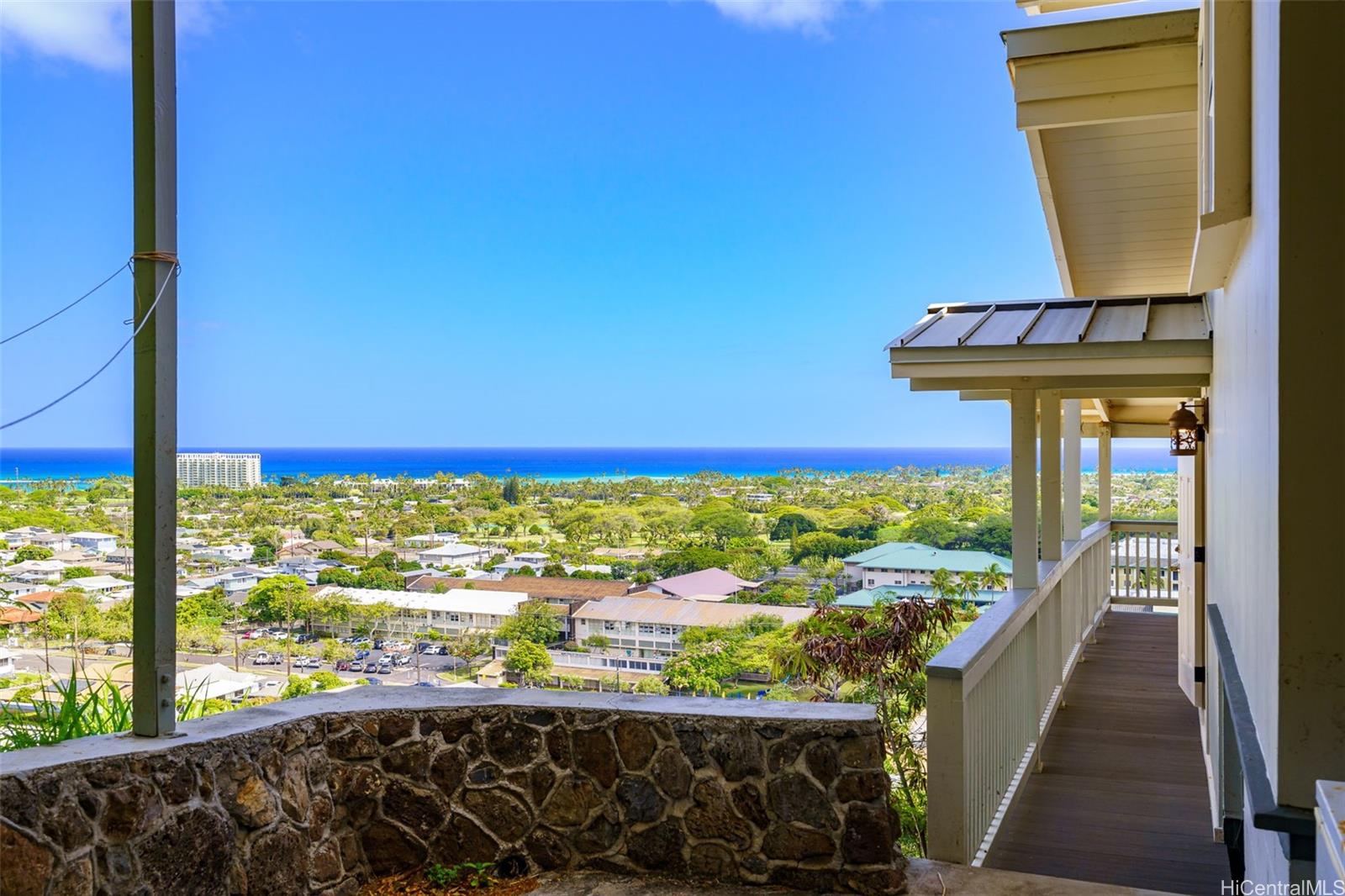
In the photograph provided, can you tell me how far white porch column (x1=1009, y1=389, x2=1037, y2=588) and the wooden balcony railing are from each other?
19.4ft

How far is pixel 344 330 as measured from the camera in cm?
3447

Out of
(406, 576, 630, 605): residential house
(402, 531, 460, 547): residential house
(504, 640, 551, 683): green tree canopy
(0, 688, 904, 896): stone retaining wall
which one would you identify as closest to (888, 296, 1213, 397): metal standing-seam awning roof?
(0, 688, 904, 896): stone retaining wall

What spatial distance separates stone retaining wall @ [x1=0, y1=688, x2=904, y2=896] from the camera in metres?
3.28

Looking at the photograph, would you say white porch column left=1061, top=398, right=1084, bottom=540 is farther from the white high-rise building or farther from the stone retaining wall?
the white high-rise building

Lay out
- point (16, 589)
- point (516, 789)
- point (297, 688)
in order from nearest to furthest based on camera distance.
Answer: point (516, 789) < point (16, 589) < point (297, 688)

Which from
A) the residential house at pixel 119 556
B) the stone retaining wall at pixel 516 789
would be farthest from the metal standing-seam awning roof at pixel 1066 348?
the residential house at pixel 119 556

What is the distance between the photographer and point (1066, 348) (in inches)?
184

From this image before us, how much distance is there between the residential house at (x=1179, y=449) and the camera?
173cm

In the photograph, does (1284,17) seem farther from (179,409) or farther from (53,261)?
(53,261)

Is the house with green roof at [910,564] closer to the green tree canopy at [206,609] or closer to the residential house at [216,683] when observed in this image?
the residential house at [216,683]

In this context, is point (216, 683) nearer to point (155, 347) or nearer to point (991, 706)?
point (155, 347)

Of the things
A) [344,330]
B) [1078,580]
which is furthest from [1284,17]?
[344,330]

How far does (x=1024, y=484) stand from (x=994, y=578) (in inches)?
28.2

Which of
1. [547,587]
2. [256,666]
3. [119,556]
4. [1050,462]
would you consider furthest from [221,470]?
[1050,462]
